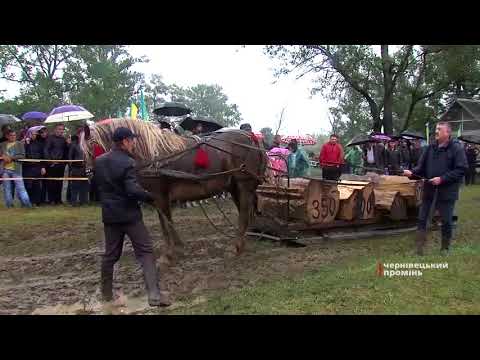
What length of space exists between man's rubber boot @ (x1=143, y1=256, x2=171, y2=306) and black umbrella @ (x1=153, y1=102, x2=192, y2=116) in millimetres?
10593

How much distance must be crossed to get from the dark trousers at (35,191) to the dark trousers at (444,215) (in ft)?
29.2

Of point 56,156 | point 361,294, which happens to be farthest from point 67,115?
point 361,294

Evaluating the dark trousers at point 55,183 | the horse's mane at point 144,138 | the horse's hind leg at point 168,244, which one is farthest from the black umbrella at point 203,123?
the horse's hind leg at point 168,244

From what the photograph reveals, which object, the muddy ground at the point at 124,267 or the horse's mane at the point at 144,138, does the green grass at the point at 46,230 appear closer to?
the muddy ground at the point at 124,267

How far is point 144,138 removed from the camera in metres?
6.11

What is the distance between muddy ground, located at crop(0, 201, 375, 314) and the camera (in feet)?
16.3

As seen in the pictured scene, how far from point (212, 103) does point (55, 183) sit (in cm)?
8014

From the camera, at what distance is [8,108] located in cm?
3198

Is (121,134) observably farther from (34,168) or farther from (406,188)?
(34,168)

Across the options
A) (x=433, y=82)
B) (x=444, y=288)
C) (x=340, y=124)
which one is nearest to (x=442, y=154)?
(x=444, y=288)

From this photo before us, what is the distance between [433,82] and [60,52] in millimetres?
32194

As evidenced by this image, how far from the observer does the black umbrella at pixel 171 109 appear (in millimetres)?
14836

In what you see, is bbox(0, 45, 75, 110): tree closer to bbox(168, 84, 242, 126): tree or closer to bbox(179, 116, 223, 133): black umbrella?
bbox(179, 116, 223, 133): black umbrella
